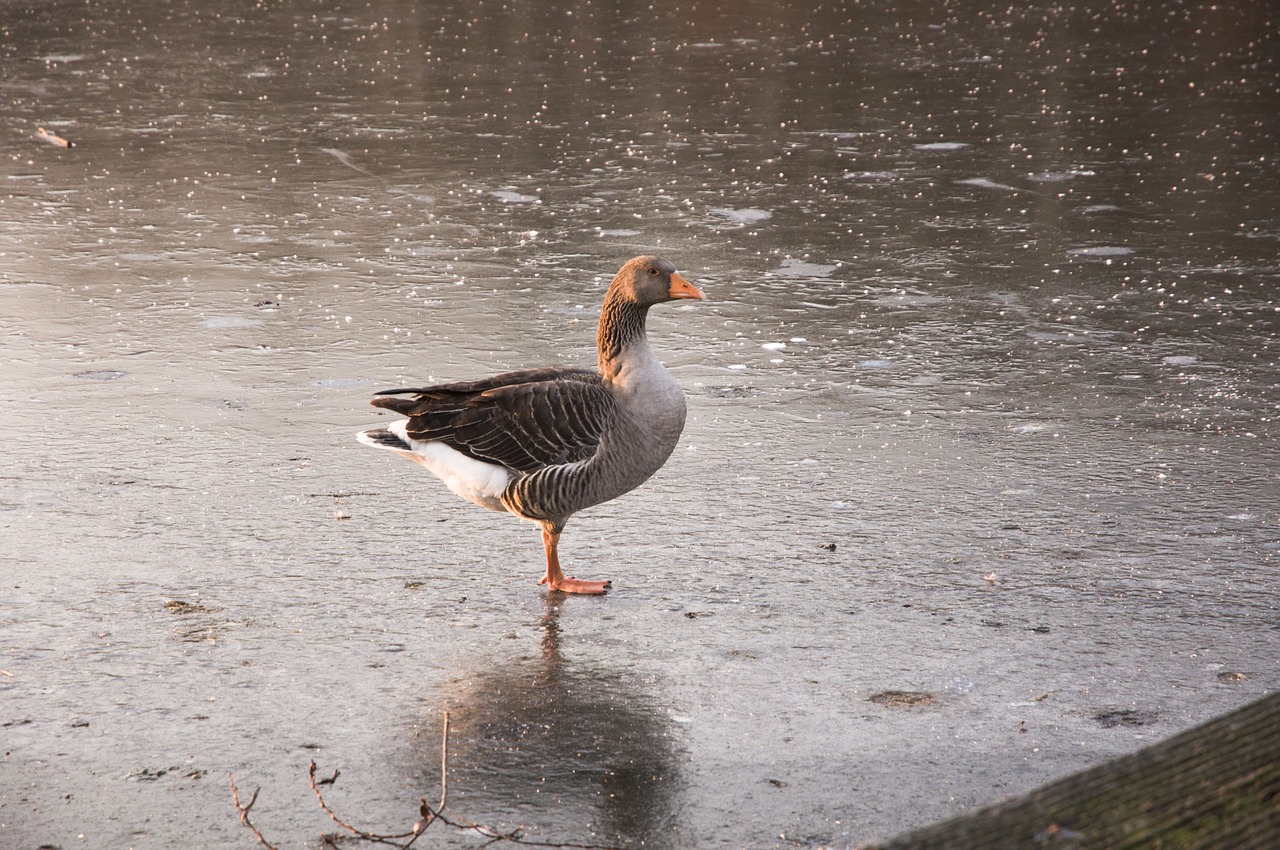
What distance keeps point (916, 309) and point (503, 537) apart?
3475mm

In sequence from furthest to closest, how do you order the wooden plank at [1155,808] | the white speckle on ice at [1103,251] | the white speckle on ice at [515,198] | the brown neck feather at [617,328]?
the white speckle on ice at [515,198]
the white speckle on ice at [1103,251]
the brown neck feather at [617,328]
the wooden plank at [1155,808]

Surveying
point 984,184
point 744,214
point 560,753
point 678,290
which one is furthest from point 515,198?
point 560,753

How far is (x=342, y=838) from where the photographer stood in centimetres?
337

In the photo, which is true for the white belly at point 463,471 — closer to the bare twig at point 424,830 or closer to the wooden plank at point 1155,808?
the bare twig at point 424,830

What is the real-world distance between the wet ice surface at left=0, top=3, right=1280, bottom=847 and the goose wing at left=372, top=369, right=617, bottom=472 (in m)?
0.48

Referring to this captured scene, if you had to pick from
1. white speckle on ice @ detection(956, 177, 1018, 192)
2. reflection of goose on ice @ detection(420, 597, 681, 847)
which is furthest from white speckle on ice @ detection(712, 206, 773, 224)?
reflection of goose on ice @ detection(420, 597, 681, 847)

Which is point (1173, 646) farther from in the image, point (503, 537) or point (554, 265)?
point (554, 265)

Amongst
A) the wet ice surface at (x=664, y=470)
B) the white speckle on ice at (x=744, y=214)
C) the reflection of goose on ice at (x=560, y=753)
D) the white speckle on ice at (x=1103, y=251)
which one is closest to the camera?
the reflection of goose on ice at (x=560, y=753)

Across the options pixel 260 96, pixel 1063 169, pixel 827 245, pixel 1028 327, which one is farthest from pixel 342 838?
pixel 260 96

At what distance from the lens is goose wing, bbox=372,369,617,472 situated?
4793mm

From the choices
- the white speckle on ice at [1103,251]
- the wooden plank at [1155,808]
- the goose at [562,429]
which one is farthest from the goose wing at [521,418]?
the white speckle on ice at [1103,251]

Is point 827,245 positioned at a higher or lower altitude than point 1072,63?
lower

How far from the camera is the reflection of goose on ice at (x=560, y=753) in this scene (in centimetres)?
347

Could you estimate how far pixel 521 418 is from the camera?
4844 mm
